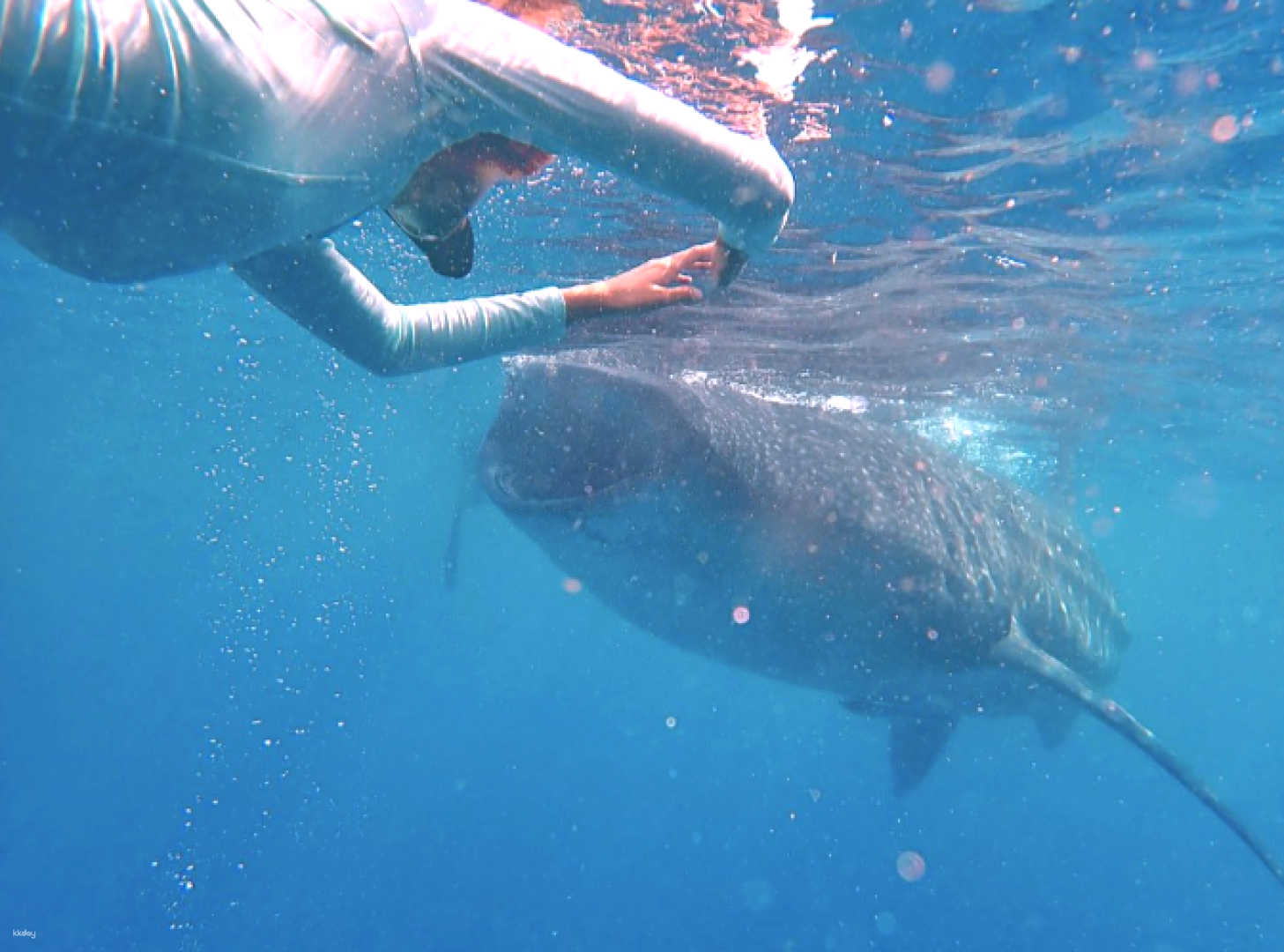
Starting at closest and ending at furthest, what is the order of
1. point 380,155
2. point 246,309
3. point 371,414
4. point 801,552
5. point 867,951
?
point 380,155 → point 801,552 → point 246,309 → point 867,951 → point 371,414

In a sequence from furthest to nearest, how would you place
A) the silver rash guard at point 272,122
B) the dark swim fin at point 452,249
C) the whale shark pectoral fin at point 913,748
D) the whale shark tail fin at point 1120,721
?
1. the whale shark pectoral fin at point 913,748
2. the whale shark tail fin at point 1120,721
3. the dark swim fin at point 452,249
4. the silver rash guard at point 272,122

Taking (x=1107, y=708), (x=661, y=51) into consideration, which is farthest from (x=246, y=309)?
(x=1107, y=708)

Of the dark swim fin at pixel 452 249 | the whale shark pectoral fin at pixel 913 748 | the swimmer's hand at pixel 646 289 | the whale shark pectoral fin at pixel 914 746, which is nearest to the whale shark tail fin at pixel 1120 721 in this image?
the whale shark pectoral fin at pixel 914 746

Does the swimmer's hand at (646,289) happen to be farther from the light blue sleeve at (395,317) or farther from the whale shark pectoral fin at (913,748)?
the whale shark pectoral fin at (913,748)

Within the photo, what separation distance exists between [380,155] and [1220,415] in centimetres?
2107

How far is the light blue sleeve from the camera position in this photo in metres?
2.79

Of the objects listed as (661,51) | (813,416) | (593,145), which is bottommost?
(813,416)

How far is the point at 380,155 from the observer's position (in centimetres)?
217

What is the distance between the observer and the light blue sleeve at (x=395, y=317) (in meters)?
2.79

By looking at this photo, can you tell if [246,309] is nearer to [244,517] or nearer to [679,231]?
[679,231]

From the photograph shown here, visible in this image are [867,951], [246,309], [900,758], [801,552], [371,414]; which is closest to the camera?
[801,552]

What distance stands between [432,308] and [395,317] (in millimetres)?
147

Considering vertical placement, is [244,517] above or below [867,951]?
below

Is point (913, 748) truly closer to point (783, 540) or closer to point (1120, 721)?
point (1120, 721)
